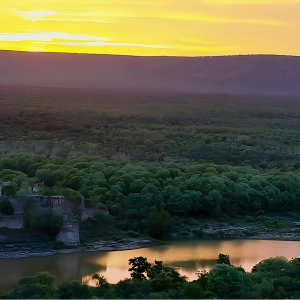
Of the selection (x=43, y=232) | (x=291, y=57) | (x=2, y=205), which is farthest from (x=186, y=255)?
(x=291, y=57)

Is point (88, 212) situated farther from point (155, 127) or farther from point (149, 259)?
point (155, 127)

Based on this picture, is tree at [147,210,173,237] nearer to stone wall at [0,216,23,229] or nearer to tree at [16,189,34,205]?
tree at [16,189,34,205]

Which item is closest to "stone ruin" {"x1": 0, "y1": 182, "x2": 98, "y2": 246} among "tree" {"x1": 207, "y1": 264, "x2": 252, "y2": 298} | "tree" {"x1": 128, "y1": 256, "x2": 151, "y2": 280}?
"tree" {"x1": 128, "y1": 256, "x2": 151, "y2": 280}

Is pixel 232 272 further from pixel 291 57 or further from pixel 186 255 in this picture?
pixel 291 57

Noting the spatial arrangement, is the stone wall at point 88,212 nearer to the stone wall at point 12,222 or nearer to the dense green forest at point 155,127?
the stone wall at point 12,222

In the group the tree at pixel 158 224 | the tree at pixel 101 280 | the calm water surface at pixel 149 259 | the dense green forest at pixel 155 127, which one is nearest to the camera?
the tree at pixel 101 280

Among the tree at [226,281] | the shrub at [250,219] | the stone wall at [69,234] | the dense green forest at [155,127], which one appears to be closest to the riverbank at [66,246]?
the stone wall at [69,234]
